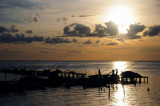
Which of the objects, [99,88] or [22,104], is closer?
[22,104]

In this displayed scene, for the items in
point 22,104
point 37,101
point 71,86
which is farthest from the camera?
point 71,86

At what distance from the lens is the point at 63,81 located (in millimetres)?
73125

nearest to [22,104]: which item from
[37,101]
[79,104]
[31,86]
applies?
[37,101]

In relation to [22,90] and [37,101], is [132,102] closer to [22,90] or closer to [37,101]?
[37,101]

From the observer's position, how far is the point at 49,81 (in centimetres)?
7125

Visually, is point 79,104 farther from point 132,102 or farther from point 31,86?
point 31,86

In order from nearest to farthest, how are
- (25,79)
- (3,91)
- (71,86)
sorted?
(3,91)
(25,79)
(71,86)

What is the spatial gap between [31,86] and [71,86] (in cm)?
1369

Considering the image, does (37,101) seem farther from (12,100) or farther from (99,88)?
(99,88)

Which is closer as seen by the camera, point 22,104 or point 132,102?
point 22,104

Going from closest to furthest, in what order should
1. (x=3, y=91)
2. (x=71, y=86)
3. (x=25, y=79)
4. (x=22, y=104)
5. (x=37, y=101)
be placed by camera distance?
(x=22, y=104)
(x=37, y=101)
(x=3, y=91)
(x=25, y=79)
(x=71, y=86)

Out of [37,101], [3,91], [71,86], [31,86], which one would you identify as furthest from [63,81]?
[37,101]

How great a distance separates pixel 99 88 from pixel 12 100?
87.7 feet

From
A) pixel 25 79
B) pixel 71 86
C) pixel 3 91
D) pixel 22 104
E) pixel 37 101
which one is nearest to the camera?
pixel 22 104
